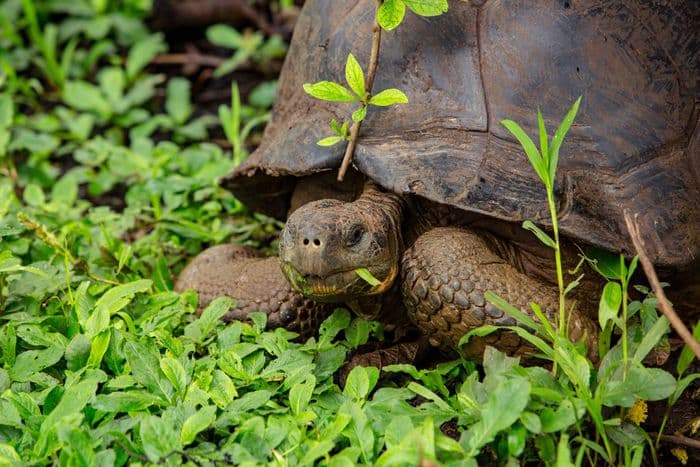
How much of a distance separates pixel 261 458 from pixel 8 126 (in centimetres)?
314

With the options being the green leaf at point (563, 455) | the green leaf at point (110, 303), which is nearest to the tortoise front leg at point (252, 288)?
the green leaf at point (110, 303)

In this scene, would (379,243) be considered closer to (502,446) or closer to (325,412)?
(325,412)

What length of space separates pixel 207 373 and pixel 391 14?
1262 mm

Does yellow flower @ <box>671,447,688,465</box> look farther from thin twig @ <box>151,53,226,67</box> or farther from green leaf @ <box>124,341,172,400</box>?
thin twig @ <box>151,53,226,67</box>

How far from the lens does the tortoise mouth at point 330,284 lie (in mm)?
2871

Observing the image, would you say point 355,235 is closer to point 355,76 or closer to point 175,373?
point 355,76

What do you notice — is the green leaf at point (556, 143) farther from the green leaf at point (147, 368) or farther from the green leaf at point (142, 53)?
the green leaf at point (142, 53)

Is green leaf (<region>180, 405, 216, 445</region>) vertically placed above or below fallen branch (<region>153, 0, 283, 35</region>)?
below

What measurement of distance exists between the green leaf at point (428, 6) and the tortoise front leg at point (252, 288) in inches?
42.5

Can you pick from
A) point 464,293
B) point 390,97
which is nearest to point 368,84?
point 390,97

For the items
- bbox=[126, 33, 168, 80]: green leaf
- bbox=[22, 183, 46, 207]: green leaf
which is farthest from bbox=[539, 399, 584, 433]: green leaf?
bbox=[126, 33, 168, 80]: green leaf

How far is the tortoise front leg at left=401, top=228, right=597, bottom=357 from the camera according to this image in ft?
9.29

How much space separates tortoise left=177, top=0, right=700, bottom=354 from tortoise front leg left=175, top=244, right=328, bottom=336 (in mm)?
33

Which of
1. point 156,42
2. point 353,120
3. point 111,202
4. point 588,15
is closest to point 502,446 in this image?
point 353,120
